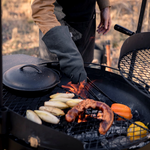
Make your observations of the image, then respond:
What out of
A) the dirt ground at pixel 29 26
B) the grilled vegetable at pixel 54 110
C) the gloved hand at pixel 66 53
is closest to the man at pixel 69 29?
the gloved hand at pixel 66 53

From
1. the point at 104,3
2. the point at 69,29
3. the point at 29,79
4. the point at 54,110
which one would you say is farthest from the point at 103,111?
the point at 104,3

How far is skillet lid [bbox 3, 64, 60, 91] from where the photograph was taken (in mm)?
1348

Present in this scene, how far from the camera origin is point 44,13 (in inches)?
62.1

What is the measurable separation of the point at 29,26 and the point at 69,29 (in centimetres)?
396

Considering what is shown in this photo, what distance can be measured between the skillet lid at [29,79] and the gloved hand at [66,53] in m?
0.14

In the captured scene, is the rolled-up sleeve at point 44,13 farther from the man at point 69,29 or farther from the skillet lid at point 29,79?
the skillet lid at point 29,79

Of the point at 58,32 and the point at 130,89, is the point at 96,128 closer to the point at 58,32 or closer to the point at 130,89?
the point at 130,89

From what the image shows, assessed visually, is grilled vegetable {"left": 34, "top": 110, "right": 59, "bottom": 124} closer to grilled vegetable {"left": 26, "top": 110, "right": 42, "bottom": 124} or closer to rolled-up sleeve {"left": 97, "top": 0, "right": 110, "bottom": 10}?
grilled vegetable {"left": 26, "top": 110, "right": 42, "bottom": 124}

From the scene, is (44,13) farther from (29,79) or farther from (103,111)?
(103,111)

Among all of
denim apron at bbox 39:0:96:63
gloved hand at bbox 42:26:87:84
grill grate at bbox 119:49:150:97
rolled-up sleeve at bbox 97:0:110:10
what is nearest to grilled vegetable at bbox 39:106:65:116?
gloved hand at bbox 42:26:87:84

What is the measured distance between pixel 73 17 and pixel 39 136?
1608 millimetres

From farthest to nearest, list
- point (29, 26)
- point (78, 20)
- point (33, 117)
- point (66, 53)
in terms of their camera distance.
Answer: point (29, 26) < point (78, 20) < point (66, 53) < point (33, 117)

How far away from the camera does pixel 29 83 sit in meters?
1.37

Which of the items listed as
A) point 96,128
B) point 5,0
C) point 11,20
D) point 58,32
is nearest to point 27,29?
point 11,20
